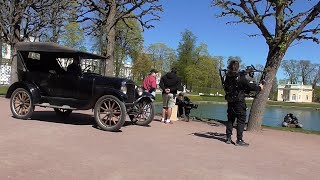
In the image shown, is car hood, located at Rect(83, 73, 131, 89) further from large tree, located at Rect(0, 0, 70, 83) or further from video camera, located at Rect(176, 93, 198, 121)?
large tree, located at Rect(0, 0, 70, 83)

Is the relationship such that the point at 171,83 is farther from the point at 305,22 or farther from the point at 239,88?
the point at 239,88

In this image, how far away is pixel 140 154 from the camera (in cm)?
800

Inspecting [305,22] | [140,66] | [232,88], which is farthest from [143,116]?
[140,66]

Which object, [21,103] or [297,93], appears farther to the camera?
[297,93]

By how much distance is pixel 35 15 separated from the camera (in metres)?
25.8

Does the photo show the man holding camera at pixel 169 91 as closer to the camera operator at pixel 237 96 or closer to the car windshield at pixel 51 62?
the car windshield at pixel 51 62

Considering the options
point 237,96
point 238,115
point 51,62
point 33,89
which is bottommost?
point 238,115

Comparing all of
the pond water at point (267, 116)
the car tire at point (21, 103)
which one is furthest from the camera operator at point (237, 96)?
the pond water at point (267, 116)

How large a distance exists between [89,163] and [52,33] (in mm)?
28445

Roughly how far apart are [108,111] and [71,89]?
4.47ft

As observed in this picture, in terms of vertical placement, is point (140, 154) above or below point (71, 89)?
below

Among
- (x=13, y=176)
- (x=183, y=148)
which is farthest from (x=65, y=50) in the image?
(x=13, y=176)

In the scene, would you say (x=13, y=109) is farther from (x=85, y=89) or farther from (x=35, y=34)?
(x=35, y=34)

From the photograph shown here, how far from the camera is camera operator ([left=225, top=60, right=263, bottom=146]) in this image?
9.79 m
